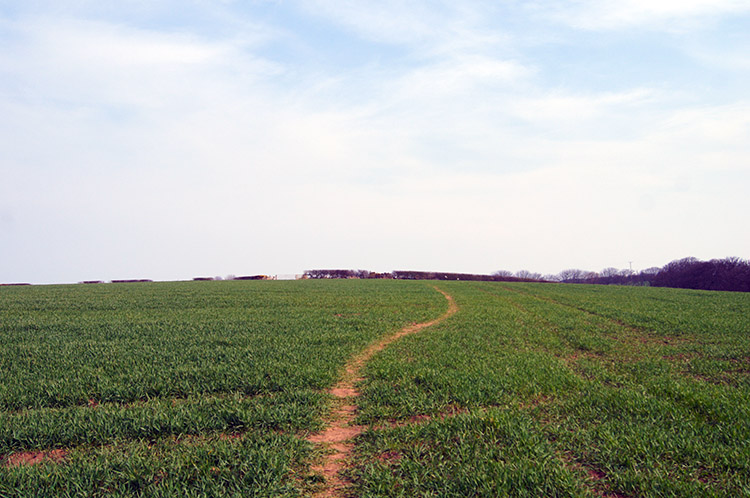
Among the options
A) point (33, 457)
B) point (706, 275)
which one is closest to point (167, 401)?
point (33, 457)

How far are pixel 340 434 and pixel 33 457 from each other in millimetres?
3729

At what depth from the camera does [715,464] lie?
4.52 m

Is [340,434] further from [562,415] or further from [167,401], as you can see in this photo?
[562,415]

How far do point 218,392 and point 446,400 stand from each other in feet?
12.9

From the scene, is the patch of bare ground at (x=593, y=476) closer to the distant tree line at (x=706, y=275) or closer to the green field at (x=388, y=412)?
the green field at (x=388, y=412)

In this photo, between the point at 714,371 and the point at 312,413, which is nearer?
the point at 312,413

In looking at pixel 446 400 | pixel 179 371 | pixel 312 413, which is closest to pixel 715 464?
pixel 446 400

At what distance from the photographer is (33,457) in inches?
194

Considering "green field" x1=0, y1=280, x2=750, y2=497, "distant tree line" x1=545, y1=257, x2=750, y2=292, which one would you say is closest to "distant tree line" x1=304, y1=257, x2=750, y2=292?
"distant tree line" x1=545, y1=257, x2=750, y2=292

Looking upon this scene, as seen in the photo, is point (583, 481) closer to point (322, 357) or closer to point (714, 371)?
point (322, 357)

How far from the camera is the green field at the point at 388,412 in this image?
4.23m

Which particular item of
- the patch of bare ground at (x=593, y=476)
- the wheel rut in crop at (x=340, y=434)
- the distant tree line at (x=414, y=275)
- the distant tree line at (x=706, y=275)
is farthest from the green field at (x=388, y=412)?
the distant tree line at (x=706, y=275)

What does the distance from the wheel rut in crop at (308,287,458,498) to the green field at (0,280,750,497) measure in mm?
155

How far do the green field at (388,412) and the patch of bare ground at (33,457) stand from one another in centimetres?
8
